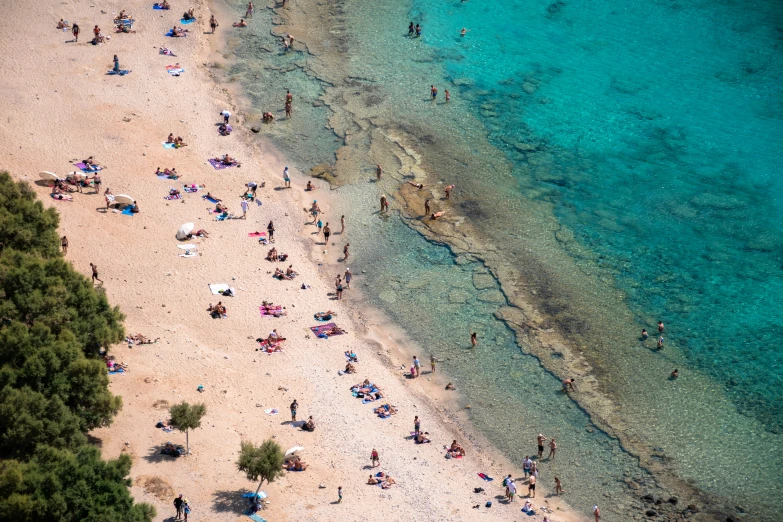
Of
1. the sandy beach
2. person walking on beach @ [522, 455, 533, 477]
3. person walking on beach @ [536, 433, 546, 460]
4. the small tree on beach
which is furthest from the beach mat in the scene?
person walking on beach @ [522, 455, 533, 477]

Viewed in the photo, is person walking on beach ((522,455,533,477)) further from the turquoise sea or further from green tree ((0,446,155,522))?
green tree ((0,446,155,522))

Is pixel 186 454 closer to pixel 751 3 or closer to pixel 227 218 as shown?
pixel 227 218

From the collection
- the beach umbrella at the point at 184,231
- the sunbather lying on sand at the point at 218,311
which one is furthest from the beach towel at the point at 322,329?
the beach umbrella at the point at 184,231

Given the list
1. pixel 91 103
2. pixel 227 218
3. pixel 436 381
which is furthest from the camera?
pixel 91 103

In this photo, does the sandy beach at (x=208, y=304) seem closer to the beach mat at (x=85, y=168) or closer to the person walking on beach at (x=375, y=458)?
the person walking on beach at (x=375, y=458)

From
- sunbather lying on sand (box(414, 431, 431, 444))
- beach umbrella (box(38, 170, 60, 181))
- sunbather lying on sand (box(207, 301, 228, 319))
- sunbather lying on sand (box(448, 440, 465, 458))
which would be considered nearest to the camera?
sunbather lying on sand (box(448, 440, 465, 458))

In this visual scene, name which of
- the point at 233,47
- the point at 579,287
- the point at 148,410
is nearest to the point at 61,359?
the point at 148,410

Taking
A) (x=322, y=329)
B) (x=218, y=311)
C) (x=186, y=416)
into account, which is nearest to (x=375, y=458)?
(x=186, y=416)

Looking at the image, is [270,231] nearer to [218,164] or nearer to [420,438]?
[218,164]
